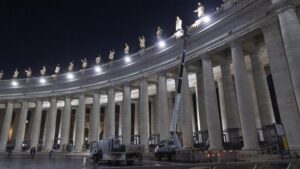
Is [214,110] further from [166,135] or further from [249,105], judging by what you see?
[166,135]

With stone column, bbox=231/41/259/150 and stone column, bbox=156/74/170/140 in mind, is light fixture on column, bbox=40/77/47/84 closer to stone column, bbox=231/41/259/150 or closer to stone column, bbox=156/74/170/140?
stone column, bbox=156/74/170/140

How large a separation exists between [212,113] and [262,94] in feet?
24.2

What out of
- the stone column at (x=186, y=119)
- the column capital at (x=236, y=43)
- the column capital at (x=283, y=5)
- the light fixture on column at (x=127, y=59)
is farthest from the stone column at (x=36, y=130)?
the column capital at (x=283, y=5)

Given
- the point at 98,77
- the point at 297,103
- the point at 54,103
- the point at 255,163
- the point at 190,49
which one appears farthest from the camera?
the point at 54,103

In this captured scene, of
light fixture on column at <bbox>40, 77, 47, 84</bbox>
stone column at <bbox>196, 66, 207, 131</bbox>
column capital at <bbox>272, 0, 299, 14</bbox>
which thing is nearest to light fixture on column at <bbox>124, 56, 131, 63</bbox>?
stone column at <bbox>196, 66, 207, 131</bbox>

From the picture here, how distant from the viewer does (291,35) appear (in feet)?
82.4

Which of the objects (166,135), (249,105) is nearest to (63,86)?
(166,135)

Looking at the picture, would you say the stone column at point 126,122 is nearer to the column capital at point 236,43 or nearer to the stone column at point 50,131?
the stone column at point 50,131

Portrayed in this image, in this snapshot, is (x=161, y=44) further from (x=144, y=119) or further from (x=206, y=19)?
(x=144, y=119)

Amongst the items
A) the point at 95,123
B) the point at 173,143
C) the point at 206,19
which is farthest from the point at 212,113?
the point at 95,123

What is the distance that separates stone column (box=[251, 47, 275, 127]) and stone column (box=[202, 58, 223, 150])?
591 centimetres

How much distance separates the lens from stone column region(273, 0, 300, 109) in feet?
79.2

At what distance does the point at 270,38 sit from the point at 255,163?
24392 mm

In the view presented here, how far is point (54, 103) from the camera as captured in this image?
61938mm
